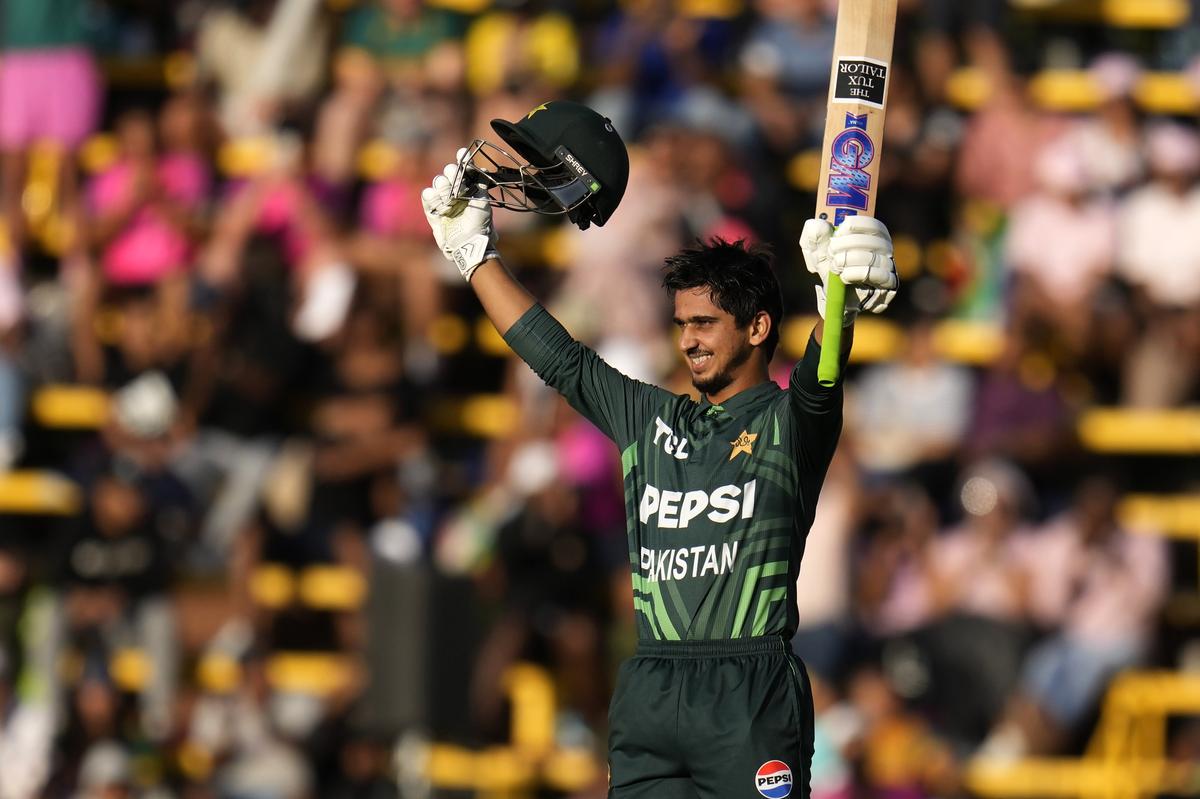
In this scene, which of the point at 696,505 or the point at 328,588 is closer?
the point at 696,505

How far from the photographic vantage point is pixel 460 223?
5.39 meters

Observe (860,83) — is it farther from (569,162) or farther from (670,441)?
(670,441)

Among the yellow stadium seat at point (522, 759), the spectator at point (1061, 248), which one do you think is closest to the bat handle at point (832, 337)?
the yellow stadium seat at point (522, 759)

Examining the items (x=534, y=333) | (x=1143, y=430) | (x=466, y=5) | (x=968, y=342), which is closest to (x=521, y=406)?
(x=968, y=342)

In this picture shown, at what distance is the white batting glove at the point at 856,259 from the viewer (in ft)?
15.3

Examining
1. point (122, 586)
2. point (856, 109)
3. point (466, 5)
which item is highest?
point (466, 5)

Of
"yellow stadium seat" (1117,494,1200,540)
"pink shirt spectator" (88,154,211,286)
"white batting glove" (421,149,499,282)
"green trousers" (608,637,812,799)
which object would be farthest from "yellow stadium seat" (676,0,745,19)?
"green trousers" (608,637,812,799)

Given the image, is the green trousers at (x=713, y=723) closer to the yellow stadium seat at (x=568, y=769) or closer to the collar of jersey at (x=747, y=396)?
the collar of jersey at (x=747, y=396)

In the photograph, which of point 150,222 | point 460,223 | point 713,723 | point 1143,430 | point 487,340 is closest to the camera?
point 713,723

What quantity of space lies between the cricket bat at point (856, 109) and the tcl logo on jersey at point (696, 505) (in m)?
0.69

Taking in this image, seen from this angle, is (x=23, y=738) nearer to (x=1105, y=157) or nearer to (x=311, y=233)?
(x=311, y=233)

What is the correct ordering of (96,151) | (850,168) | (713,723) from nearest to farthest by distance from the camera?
(713,723)
(850,168)
(96,151)

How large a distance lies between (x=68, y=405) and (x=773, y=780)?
7.74 meters

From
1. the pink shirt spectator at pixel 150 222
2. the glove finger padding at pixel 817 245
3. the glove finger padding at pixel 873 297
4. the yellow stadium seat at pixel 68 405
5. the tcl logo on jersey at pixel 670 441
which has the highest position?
the pink shirt spectator at pixel 150 222
